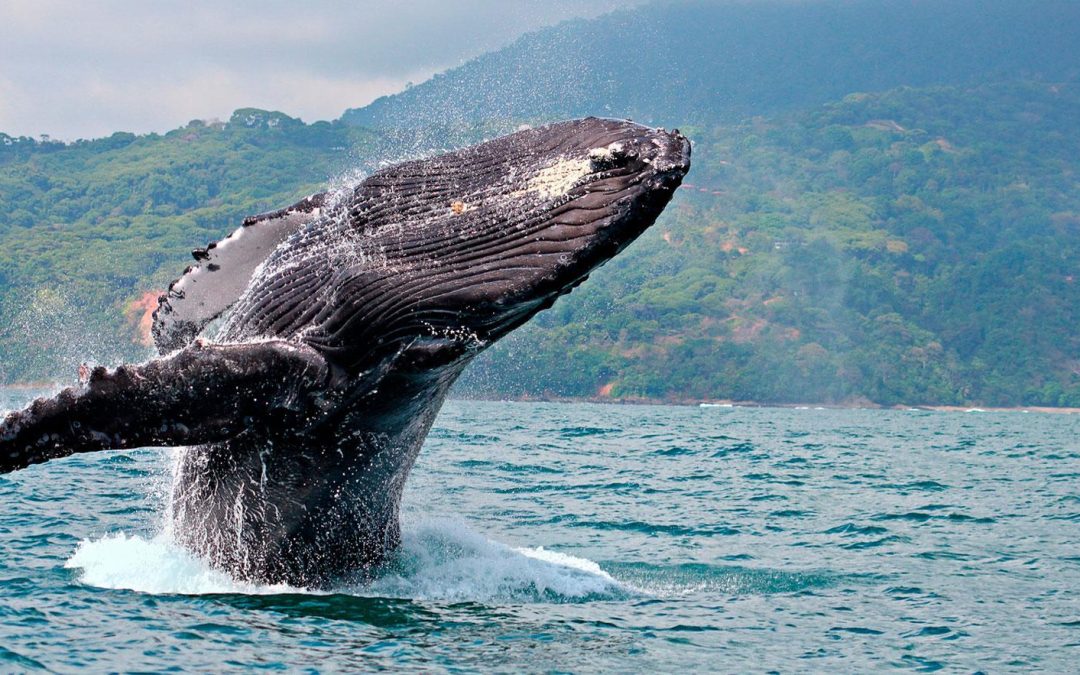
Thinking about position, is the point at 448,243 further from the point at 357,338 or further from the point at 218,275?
the point at 218,275

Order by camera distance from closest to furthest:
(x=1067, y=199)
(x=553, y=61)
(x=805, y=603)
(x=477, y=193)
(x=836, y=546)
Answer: (x=477, y=193)
(x=805, y=603)
(x=836, y=546)
(x=1067, y=199)
(x=553, y=61)

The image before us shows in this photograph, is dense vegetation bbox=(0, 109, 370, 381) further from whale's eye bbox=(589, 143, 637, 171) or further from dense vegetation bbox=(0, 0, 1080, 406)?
whale's eye bbox=(589, 143, 637, 171)

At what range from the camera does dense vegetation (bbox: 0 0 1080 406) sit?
95750mm

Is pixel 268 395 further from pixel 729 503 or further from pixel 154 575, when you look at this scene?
pixel 729 503

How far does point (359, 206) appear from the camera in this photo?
5484 mm

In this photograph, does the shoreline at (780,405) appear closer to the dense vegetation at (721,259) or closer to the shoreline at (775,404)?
the shoreline at (775,404)

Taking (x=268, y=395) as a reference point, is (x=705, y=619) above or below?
below

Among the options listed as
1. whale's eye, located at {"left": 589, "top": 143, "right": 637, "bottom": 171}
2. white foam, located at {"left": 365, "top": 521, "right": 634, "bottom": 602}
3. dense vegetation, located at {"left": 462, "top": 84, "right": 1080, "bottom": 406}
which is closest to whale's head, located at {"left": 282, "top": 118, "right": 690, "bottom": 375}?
whale's eye, located at {"left": 589, "top": 143, "right": 637, "bottom": 171}

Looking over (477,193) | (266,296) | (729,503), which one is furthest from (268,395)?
(729,503)

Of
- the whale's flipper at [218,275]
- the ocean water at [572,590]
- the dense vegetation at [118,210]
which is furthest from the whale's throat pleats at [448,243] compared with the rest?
the dense vegetation at [118,210]

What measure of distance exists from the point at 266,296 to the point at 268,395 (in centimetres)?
66

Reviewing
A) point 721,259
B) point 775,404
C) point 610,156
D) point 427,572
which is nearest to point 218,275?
point 427,572

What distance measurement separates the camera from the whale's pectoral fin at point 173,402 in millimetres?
4562

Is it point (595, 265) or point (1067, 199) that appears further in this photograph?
point (1067, 199)
